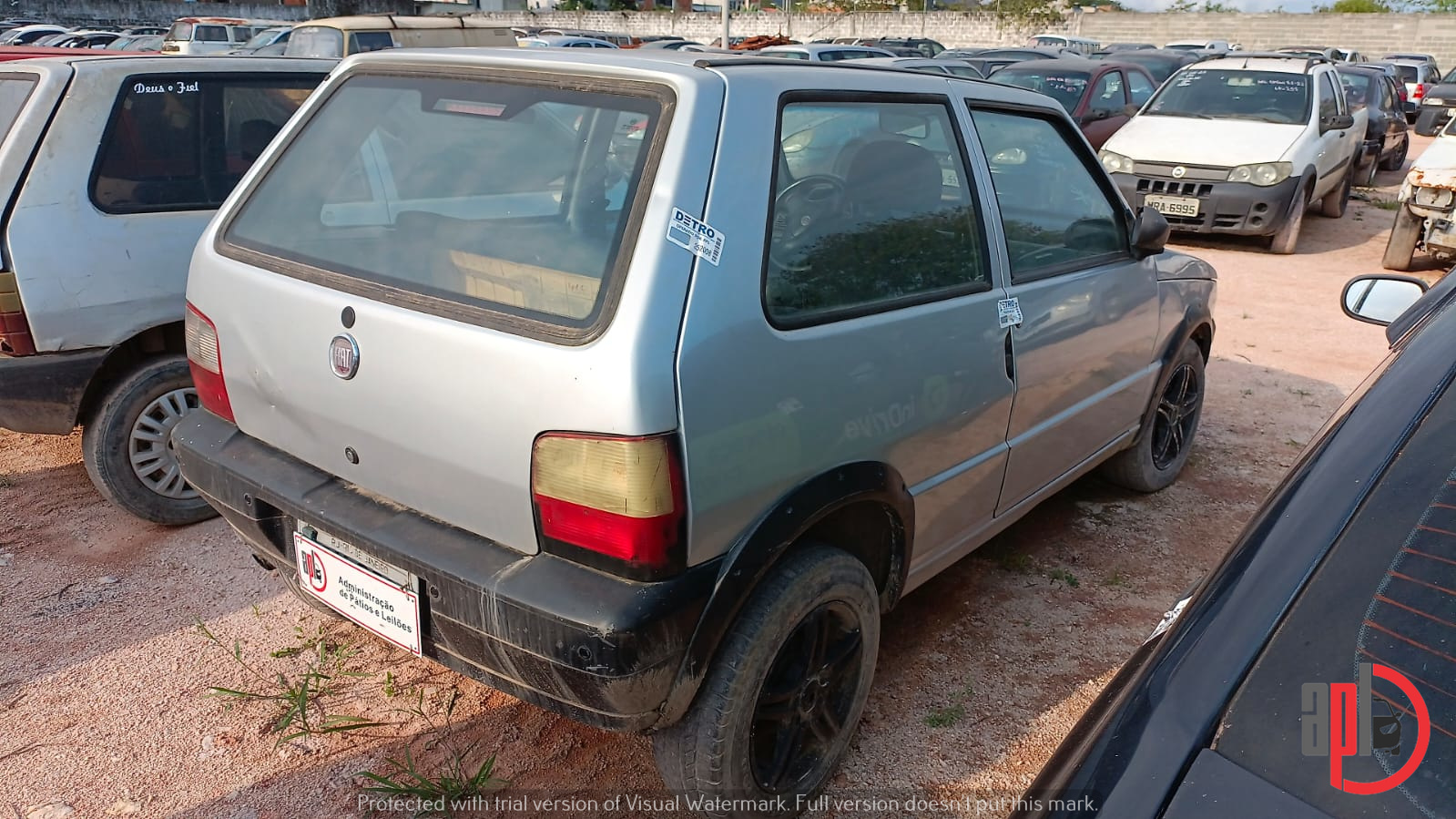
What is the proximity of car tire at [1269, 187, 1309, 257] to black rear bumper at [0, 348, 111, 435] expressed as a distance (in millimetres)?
9297

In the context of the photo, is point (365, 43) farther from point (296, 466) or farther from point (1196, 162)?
point (296, 466)

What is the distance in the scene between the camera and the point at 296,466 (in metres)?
2.31

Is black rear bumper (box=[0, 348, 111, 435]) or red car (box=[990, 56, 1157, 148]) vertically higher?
red car (box=[990, 56, 1157, 148])

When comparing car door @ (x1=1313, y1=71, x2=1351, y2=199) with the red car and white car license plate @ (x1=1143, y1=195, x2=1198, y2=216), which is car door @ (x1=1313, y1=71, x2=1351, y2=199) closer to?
white car license plate @ (x1=1143, y1=195, x2=1198, y2=216)

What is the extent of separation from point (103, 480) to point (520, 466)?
8.14 ft

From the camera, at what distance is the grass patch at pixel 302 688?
2582 millimetres

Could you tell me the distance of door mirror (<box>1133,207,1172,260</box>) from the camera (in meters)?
3.35

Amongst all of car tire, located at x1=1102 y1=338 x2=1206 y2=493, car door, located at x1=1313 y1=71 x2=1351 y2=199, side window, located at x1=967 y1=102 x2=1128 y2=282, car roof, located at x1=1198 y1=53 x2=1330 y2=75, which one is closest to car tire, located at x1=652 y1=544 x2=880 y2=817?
side window, located at x1=967 y1=102 x2=1128 y2=282

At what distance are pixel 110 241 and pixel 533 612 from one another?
2548 mm

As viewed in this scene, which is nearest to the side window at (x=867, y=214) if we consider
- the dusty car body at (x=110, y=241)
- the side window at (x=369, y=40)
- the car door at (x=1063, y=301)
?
the car door at (x=1063, y=301)

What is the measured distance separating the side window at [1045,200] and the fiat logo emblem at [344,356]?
1761 millimetres

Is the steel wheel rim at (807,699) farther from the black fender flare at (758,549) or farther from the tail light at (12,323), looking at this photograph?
the tail light at (12,323)

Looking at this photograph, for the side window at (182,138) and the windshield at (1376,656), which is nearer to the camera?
the windshield at (1376,656)

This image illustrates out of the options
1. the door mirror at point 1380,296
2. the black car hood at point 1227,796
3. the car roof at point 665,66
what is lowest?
the black car hood at point 1227,796
